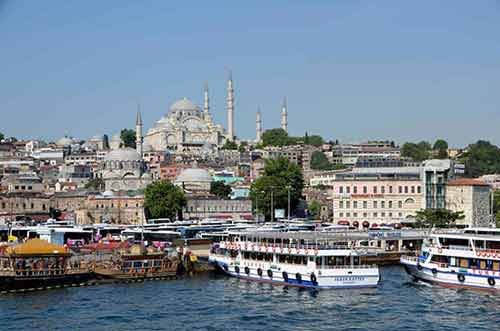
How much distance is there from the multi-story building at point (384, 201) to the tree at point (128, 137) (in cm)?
6453

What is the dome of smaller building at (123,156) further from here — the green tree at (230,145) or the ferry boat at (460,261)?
the ferry boat at (460,261)

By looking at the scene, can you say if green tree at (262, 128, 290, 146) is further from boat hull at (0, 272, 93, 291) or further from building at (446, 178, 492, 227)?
boat hull at (0, 272, 93, 291)

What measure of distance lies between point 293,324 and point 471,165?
72.6 metres

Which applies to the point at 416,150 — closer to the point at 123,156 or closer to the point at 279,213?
the point at 123,156

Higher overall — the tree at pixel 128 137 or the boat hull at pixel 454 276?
the tree at pixel 128 137

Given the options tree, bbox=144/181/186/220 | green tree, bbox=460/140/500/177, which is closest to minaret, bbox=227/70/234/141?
green tree, bbox=460/140/500/177

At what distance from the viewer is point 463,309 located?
84.8 feet

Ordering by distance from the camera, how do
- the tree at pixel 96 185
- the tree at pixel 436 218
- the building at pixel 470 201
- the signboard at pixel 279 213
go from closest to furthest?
the tree at pixel 436 218, the building at pixel 470 201, the signboard at pixel 279 213, the tree at pixel 96 185

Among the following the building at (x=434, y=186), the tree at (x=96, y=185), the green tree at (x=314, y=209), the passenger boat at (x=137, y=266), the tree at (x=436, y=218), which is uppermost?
the tree at (x=96, y=185)

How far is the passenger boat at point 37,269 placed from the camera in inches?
1137

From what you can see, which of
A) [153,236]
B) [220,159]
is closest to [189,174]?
[220,159]

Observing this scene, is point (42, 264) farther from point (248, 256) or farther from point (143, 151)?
point (143, 151)

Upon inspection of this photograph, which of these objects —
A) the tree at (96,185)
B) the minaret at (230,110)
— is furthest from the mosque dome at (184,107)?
the tree at (96,185)

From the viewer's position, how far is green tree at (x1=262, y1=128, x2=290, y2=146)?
109938mm
